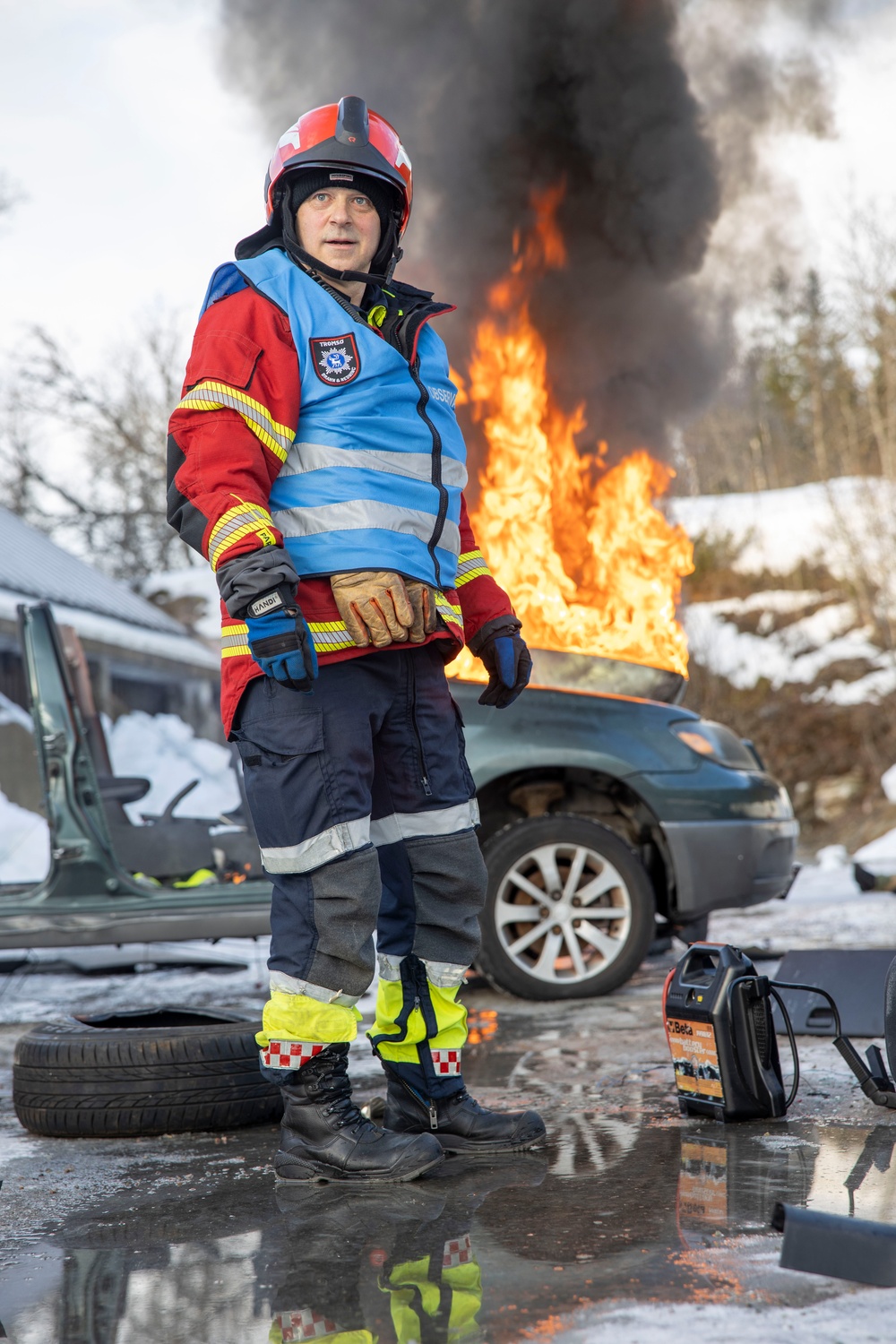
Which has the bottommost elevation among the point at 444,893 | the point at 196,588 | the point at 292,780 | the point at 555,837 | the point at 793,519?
the point at 444,893

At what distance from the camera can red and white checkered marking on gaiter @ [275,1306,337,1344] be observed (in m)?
1.81

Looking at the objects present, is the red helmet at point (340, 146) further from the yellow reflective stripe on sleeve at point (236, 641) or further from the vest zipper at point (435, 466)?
the yellow reflective stripe on sleeve at point (236, 641)

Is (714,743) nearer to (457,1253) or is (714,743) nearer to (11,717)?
(457,1253)

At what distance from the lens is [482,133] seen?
8.65 m

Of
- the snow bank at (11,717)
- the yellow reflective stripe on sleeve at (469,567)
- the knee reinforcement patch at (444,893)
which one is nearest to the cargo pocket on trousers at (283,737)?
the knee reinforcement patch at (444,893)

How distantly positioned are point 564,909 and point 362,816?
253 cm

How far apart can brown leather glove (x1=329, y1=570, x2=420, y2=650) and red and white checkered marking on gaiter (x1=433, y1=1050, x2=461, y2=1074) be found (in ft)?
3.23

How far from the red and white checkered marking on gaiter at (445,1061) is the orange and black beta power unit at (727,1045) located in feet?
1.82

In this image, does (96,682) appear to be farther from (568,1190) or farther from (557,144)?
(568,1190)

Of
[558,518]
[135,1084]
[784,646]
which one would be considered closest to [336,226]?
[135,1084]

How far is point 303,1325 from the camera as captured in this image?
6.07 feet

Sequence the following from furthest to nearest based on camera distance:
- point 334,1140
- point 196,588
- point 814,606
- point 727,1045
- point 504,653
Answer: point 196,588
point 814,606
point 504,653
point 727,1045
point 334,1140

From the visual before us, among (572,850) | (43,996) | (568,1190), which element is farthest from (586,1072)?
(43,996)

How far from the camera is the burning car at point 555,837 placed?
16.0 ft
